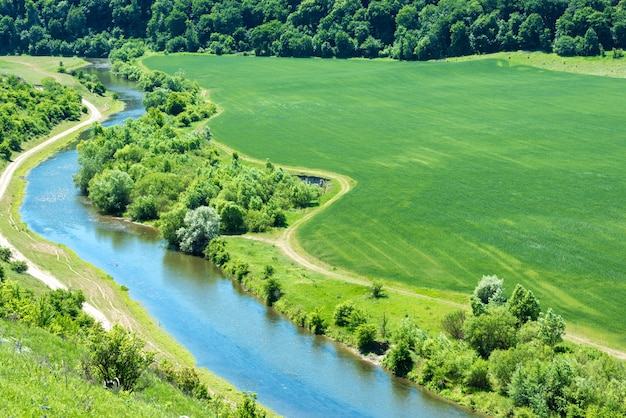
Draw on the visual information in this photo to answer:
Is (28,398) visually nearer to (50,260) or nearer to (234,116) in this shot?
(50,260)

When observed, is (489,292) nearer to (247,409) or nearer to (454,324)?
(454,324)

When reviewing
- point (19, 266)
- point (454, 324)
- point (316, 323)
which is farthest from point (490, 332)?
point (19, 266)

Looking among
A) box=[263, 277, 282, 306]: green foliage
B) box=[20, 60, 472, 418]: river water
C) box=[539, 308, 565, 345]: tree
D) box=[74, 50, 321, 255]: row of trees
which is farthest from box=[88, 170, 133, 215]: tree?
box=[539, 308, 565, 345]: tree

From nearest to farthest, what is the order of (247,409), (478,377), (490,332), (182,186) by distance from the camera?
(247,409)
(478,377)
(490,332)
(182,186)

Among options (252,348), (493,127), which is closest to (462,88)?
(493,127)

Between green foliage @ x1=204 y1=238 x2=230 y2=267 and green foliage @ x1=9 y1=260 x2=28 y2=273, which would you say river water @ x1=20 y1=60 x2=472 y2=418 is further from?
green foliage @ x1=9 y1=260 x2=28 y2=273
